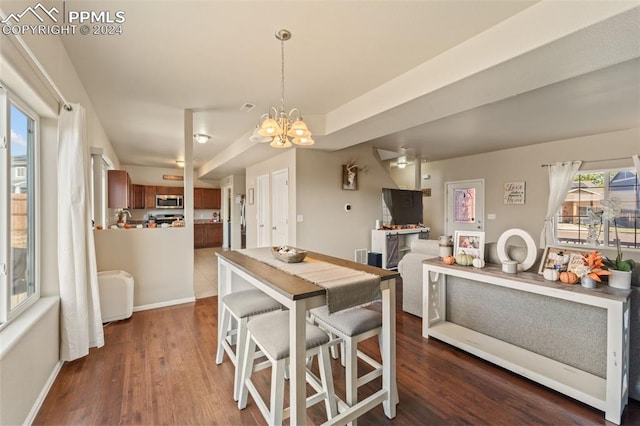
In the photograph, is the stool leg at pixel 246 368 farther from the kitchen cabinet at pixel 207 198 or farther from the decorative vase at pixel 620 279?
the kitchen cabinet at pixel 207 198

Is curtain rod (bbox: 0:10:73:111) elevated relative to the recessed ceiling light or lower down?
lower down

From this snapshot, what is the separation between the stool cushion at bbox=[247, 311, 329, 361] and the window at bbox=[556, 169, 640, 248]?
458 cm

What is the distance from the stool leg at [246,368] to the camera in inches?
66.2

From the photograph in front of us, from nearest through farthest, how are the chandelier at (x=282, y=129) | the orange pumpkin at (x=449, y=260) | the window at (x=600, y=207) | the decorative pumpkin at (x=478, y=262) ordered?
1. the chandelier at (x=282, y=129)
2. the decorative pumpkin at (x=478, y=262)
3. the orange pumpkin at (x=449, y=260)
4. the window at (x=600, y=207)

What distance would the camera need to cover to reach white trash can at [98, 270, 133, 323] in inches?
116

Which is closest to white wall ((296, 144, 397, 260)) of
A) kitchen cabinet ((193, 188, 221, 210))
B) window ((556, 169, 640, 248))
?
window ((556, 169, 640, 248))

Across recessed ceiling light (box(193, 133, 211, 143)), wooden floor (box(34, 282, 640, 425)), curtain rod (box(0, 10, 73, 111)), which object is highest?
recessed ceiling light (box(193, 133, 211, 143))

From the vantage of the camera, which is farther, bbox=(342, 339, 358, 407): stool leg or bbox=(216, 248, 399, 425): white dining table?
bbox=(342, 339, 358, 407): stool leg

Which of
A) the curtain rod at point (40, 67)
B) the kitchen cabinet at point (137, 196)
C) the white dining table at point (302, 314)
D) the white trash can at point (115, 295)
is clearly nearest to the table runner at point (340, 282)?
the white dining table at point (302, 314)

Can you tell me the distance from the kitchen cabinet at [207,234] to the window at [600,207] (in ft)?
28.5

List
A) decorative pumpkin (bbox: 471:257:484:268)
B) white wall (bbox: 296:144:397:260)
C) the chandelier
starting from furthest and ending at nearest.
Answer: white wall (bbox: 296:144:397:260) < decorative pumpkin (bbox: 471:257:484:268) < the chandelier

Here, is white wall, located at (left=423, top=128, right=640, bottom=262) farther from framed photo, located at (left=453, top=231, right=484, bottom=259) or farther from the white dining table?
the white dining table

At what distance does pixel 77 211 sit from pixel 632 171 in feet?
23.7

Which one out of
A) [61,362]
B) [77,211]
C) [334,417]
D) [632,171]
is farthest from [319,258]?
[632,171]
